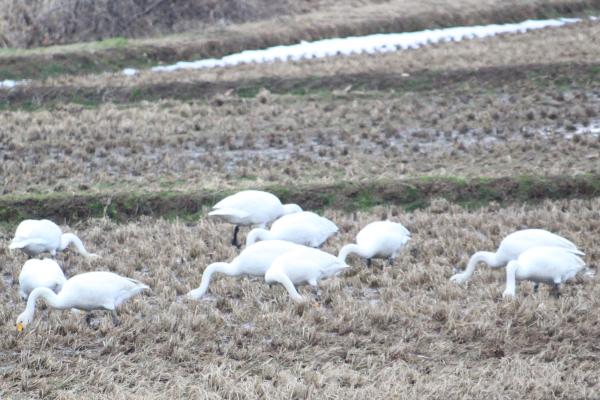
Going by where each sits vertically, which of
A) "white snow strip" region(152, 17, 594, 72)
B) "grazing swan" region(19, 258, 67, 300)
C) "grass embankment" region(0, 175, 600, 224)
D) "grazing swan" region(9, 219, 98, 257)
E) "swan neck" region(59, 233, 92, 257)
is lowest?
"white snow strip" region(152, 17, 594, 72)

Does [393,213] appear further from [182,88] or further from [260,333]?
[182,88]

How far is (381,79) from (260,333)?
12628mm

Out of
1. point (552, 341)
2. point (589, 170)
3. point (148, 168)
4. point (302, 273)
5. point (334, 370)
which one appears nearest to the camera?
point (334, 370)

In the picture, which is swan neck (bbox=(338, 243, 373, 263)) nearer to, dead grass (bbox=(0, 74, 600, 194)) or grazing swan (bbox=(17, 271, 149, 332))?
grazing swan (bbox=(17, 271, 149, 332))

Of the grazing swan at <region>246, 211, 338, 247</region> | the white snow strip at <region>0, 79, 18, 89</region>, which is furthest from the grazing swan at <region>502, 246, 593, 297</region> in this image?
the white snow strip at <region>0, 79, 18, 89</region>

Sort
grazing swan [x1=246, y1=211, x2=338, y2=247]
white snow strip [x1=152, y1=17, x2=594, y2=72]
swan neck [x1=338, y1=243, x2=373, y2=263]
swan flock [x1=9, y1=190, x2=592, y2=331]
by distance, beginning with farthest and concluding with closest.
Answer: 1. white snow strip [x1=152, y1=17, x2=594, y2=72]
2. grazing swan [x1=246, y1=211, x2=338, y2=247]
3. swan neck [x1=338, y1=243, x2=373, y2=263]
4. swan flock [x1=9, y1=190, x2=592, y2=331]

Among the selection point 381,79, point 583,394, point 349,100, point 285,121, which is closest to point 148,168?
point 285,121

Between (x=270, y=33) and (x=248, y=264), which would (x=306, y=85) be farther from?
(x=248, y=264)

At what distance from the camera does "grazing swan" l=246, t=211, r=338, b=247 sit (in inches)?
396

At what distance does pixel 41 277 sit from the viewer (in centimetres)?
866

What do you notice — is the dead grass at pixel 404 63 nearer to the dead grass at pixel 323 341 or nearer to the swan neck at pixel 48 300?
the dead grass at pixel 323 341

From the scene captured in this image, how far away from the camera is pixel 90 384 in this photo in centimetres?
705

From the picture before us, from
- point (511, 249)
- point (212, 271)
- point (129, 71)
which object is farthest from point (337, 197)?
point (129, 71)

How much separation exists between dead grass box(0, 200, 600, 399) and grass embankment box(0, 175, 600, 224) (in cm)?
240
